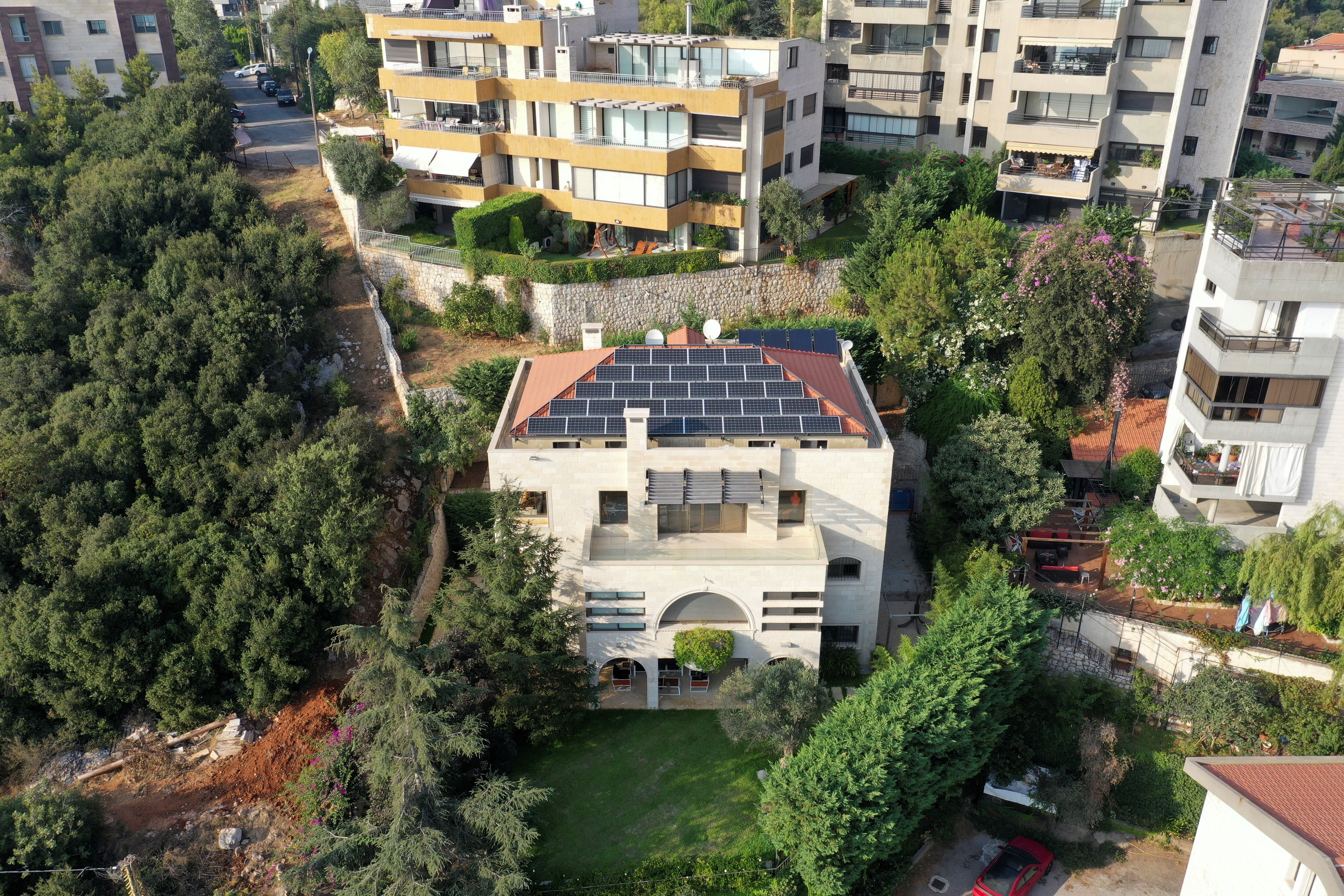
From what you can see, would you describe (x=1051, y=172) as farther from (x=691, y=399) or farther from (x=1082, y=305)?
(x=691, y=399)

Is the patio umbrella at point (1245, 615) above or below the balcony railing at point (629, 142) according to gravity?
below

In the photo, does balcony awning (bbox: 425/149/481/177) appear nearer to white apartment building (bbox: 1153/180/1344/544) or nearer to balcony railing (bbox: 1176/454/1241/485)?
white apartment building (bbox: 1153/180/1344/544)

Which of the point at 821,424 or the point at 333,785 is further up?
the point at 821,424

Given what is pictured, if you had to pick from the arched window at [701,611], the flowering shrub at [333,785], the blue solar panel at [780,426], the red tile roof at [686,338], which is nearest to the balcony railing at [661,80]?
the red tile roof at [686,338]

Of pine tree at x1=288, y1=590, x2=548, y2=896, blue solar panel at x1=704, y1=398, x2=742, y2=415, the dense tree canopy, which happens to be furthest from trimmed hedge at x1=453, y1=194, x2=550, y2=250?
pine tree at x1=288, y1=590, x2=548, y2=896

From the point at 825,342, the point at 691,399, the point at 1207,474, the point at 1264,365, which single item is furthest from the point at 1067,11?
the point at 691,399

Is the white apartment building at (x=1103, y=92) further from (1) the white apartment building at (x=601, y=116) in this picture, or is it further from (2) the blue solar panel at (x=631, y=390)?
(2) the blue solar panel at (x=631, y=390)

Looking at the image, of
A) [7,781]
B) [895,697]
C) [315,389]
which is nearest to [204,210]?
[315,389]
